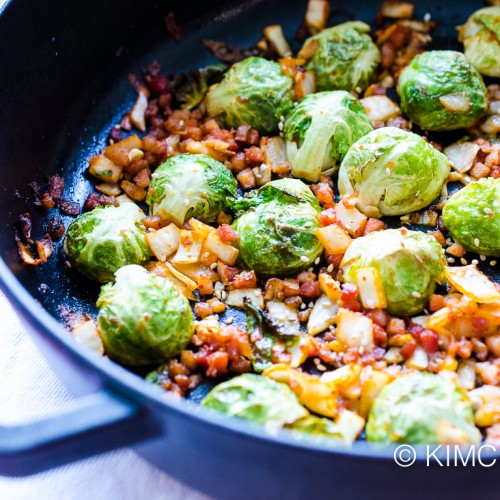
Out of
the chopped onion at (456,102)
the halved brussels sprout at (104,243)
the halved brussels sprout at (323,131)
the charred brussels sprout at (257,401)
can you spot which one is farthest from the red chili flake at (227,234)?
the chopped onion at (456,102)

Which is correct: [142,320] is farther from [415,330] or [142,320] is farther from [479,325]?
[479,325]

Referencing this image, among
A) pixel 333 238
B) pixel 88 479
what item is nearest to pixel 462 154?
pixel 333 238

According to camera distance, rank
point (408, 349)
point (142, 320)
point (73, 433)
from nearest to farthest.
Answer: point (73, 433)
point (142, 320)
point (408, 349)

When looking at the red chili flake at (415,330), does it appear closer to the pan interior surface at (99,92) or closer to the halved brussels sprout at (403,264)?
the halved brussels sprout at (403,264)

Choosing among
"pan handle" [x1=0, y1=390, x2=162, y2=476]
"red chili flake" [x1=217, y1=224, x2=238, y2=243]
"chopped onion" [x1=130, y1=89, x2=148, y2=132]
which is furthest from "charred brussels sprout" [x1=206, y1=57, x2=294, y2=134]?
"pan handle" [x1=0, y1=390, x2=162, y2=476]

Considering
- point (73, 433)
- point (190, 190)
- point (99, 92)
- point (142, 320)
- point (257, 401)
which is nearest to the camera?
point (73, 433)

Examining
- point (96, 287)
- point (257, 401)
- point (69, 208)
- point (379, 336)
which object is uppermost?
point (69, 208)

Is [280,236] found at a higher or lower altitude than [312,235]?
higher

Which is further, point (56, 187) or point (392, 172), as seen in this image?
point (56, 187)
